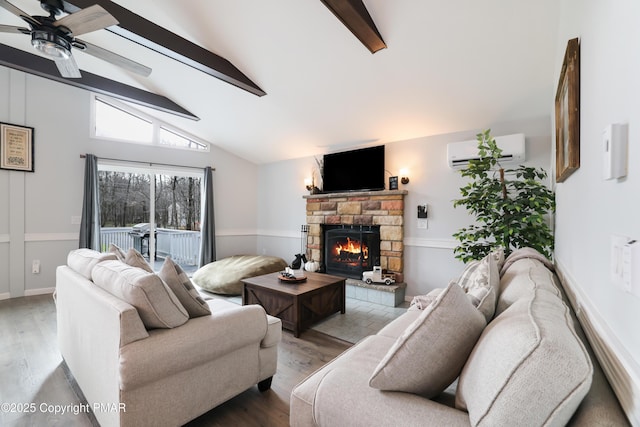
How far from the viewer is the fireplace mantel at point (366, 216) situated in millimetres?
4059

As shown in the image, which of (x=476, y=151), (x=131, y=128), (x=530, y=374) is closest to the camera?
(x=530, y=374)

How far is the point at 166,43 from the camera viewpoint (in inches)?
113

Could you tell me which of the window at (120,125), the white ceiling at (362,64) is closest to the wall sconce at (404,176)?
the white ceiling at (362,64)

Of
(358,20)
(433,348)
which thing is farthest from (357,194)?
(433,348)

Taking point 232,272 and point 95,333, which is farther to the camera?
point 232,272

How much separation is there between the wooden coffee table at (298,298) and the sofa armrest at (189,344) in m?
1.04

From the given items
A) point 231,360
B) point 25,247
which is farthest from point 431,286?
point 25,247

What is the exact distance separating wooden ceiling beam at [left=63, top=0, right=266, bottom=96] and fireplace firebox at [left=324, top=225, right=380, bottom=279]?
7.92 feet

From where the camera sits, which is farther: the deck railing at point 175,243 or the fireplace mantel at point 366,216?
the deck railing at point 175,243

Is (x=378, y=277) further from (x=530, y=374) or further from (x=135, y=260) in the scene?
(x=530, y=374)

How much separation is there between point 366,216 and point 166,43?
3183 millimetres

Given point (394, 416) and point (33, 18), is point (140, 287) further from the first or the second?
point (33, 18)

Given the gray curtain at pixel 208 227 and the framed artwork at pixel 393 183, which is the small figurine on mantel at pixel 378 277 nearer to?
the framed artwork at pixel 393 183

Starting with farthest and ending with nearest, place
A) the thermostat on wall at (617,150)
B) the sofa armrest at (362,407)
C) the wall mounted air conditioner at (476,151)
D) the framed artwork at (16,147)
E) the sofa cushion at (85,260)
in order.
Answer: the framed artwork at (16,147) < the wall mounted air conditioner at (476,151) < the sofa cushion at (85,260) < the sofa armrest at (362,407) < the thermostat on wall at (617,150)
